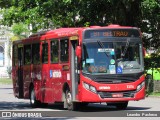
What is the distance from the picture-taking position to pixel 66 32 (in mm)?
22938

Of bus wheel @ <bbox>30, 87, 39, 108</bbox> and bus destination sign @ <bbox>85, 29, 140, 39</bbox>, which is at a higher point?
bus destination sign @ <bbox>85, 29, 140, 39</bbox>

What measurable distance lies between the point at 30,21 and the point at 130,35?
1602cm

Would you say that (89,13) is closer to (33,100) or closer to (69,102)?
(33,100)

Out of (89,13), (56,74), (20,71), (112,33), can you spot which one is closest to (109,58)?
(112,33)

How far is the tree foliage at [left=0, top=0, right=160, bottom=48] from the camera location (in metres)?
34.8

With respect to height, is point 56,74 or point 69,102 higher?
point 56,74

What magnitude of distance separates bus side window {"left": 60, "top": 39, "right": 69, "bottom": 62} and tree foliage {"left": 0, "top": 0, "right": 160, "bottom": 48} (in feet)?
34.5

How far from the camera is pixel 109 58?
2164 centimetres

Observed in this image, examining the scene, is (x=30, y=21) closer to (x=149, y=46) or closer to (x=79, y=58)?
(x=149, y=46)

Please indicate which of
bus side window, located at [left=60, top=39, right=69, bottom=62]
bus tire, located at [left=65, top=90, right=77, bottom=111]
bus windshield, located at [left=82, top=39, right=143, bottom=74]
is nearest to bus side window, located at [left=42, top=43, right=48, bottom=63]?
bus side window, located at [left=60, top=39, right=69, bottom=62]

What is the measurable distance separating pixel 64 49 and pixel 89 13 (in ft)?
45.2

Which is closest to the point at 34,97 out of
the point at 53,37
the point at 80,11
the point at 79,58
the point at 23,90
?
the point at 23,90

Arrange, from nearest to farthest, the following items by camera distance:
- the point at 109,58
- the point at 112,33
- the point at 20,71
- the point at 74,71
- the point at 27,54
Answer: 1. the point at 109,58
2. the point at 112,33
3. the point at 74,71
4. the point at 27,54
5. the point at 20,71

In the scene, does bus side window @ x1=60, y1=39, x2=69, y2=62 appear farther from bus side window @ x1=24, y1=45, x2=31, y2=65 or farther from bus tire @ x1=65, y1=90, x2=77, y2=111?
bus side window @ x1=24, y1=45, x2=31, y2=65
